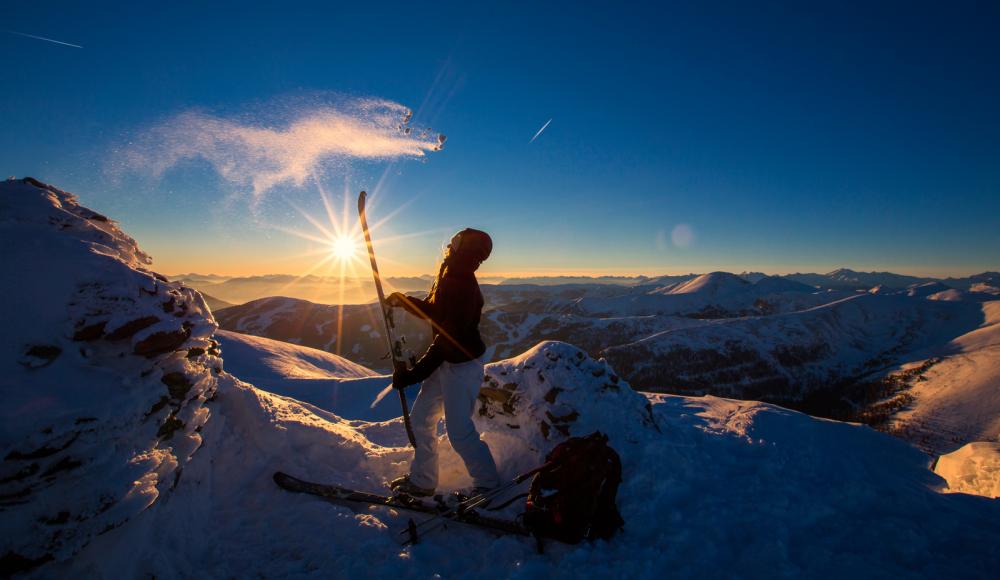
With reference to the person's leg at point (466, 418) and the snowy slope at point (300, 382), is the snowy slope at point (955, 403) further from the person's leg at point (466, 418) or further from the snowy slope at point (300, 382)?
the person's leg at point (466, 418)

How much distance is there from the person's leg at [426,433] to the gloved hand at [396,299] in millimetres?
1305

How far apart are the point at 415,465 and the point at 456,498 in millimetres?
872

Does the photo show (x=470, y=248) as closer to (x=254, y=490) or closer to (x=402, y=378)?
(x=402, y=378)

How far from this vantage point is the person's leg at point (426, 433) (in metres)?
6.00

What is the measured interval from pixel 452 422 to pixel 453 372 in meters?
0.75

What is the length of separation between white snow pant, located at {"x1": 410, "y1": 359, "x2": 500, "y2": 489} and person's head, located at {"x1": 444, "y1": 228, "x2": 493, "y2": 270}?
159 cm

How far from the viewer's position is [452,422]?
5754 mm

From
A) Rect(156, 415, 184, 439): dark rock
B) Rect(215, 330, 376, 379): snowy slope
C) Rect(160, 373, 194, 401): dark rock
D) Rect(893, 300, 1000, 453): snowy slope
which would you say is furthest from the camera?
Rect(893, 300, 1000, 453): snowy slope

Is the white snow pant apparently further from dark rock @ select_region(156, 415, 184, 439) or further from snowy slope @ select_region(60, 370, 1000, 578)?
dark rock @ select_region(156, 415, 184, 439)

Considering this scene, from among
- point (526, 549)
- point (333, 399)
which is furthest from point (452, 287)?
point (333, 399)

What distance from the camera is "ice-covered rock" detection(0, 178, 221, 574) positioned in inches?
133

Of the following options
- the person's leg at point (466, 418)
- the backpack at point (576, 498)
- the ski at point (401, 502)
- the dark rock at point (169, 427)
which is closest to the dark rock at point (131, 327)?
the dark rock at point (169, 427)

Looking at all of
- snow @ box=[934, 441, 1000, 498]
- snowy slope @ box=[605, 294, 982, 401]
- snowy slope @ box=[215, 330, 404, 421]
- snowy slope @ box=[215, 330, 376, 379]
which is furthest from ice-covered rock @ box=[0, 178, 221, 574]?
snowy slope @ box=[605, 294, 982, 401]

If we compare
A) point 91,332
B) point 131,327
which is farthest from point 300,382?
point 91,332
